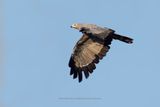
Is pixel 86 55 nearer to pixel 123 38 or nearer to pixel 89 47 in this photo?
pixel 89 47

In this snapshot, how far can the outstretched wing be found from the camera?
33.5 metres

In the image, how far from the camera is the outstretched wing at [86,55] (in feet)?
110

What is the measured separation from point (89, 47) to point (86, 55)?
527 millimetres

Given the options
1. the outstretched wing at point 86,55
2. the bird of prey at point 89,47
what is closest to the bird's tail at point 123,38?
the bird of prey at point 89,47

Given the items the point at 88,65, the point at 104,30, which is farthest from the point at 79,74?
the point at 104,30

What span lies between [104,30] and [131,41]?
1.29m

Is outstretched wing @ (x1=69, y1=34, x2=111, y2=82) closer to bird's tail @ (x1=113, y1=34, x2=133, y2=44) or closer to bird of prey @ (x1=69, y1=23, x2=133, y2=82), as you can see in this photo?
Result: bird of prey @ (x1=69, y1=23, x2=133, y2=82)

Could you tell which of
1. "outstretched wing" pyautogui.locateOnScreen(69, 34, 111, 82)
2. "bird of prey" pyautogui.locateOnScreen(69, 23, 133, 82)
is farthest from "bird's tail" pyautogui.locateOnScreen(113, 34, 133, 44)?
"outstretched wing" pyautogui.locateOnScreen(69, 34, 111, 82)

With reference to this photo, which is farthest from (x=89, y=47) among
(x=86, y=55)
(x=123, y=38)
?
(x=123, y=38)

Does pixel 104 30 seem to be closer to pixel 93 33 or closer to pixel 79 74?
pixel 93 33

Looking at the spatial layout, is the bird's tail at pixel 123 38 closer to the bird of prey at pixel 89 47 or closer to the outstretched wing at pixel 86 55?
the bird of prey at pixel 89 47

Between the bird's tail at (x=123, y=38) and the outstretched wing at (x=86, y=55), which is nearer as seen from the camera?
the bird's tail at (x=123, y=38)

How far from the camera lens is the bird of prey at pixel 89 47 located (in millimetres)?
32188

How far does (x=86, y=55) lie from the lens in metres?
34.6
